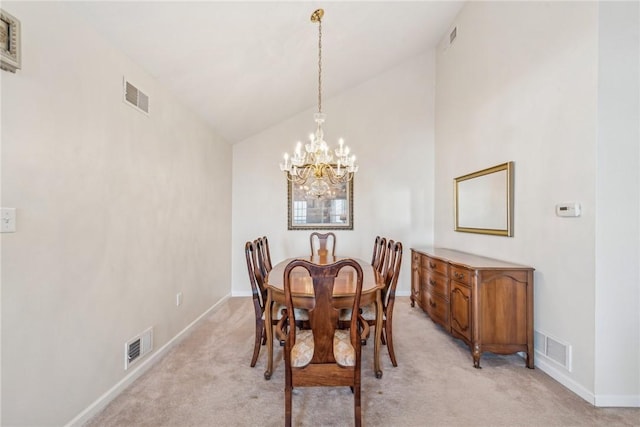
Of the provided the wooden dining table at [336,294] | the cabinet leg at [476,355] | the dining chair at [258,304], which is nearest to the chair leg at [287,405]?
the wooden dining table at [336,294]

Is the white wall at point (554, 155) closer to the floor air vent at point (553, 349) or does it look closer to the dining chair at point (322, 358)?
the floor air vent at point (553, 349)

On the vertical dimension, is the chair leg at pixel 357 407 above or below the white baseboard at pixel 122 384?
above

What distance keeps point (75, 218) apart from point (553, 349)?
138 inches

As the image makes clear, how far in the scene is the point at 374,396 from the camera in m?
2.13

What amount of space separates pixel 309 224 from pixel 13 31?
3776mm

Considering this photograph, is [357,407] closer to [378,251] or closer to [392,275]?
[392,275]

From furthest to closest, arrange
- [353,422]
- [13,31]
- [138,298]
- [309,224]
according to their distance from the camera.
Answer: [309,224]
[138,298]
[353,422]
[13,31]

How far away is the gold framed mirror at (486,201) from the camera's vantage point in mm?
2963

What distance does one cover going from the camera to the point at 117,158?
2.16 meters

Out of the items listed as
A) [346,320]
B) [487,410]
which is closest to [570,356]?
[487,410]

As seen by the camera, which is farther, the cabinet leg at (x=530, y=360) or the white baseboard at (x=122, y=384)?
the cabinet leg at (x=530, y=360)

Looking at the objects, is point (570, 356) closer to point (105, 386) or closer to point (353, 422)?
point (353, 422)

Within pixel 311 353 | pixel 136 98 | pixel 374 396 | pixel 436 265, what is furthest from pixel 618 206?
pixel 136 98

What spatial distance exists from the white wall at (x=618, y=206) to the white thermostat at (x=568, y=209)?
131 millimetres
